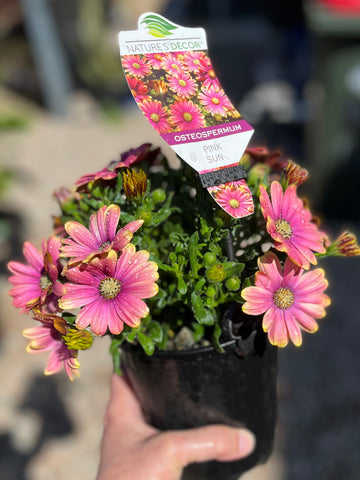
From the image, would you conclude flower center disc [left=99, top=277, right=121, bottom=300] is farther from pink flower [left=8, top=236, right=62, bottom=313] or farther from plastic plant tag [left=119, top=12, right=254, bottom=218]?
plastic plant tag [left=119, top=12, right=254, bottom=218]

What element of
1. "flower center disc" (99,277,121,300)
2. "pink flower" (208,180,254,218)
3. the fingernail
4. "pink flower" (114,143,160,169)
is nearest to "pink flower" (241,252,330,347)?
"pink flower" (208,180,254,218)

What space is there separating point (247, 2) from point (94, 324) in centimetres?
747

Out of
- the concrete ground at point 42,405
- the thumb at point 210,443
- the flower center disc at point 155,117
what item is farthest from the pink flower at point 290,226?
the concrete ground at point 42,405

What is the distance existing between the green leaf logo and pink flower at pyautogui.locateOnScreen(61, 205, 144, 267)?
33 centimetres

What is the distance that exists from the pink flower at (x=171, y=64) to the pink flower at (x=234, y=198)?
0.24m

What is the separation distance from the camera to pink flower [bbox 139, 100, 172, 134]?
0.80 m

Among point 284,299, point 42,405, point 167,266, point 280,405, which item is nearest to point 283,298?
point 284,299

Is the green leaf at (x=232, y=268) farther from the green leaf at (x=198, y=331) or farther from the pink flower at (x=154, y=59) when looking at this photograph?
the pink flower at (x=154, y=59)

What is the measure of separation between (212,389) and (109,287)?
42 centimetres

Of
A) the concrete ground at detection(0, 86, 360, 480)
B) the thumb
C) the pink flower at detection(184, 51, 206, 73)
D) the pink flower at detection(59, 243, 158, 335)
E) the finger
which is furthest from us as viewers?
the concrete ground at detection(0, 86, 360, 480)

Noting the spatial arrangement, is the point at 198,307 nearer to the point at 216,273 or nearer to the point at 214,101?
the point at 216,273

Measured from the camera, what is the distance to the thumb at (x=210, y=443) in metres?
1.11

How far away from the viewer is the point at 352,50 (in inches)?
109

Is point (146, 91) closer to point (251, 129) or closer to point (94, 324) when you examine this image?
point (251, 129)
